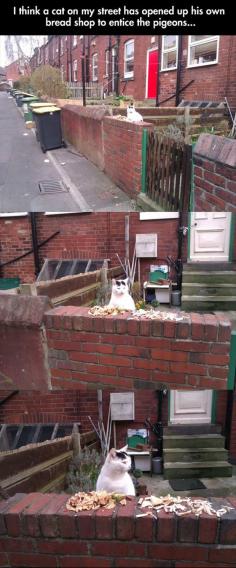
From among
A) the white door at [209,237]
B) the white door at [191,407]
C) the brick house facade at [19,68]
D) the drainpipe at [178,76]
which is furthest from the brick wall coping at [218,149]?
the drainpipe at [178,76]

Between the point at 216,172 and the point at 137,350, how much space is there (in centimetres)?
102

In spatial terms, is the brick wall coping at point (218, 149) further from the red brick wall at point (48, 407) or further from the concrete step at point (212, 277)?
the red brick wall at point (48, 407)

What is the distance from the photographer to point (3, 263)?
539 cm

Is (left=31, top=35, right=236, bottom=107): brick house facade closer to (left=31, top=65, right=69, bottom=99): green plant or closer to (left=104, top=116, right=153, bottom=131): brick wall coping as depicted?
(left=31, top=65, right=69, bottom=99): green plant

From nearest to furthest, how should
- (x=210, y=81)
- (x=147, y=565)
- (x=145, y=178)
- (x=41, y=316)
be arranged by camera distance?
1. (x=147, y=565)
2. (x=41, y=316)
3. (x=145, y=178)
4. (x=210, y=81)

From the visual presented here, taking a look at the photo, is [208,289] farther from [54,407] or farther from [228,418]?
[54,407]

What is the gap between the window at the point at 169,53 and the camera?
7.88 meters

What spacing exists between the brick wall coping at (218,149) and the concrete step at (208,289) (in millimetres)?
3211

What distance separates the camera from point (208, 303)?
5.23m

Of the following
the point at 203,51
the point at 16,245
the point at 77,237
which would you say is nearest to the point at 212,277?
the point at 77,237

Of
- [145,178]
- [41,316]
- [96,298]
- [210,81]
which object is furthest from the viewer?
[210,81]
